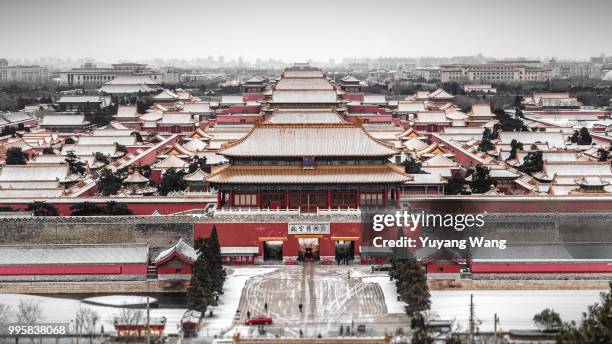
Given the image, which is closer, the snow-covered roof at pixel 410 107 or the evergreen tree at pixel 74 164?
the evergreen tree at pixel 74 164

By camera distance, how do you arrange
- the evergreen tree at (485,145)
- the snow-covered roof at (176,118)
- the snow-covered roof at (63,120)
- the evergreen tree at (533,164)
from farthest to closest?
the snow-covered roof at (63,120) < the snow-covered roof at (176,118) < the evergreen tree at (485,145) < the evergreen tree at (533,164)

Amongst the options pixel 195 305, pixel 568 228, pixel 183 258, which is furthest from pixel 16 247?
pixel 568 228

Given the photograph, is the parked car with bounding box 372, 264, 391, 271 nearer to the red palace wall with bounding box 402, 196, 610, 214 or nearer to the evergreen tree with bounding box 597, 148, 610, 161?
the red palace wall with bounding box 402, 196, 610, 214

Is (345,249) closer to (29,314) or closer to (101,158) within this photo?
(29,314)

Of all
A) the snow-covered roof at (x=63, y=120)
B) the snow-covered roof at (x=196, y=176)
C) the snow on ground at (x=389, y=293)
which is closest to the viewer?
the snow on ground at (x=389, y=293)

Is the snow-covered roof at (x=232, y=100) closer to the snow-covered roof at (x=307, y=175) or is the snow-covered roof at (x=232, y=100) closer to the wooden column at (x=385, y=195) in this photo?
the snow-covered roof at (x=307, y=175)

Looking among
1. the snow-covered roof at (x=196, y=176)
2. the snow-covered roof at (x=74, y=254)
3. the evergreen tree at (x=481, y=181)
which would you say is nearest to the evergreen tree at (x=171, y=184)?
the snow-covered roof at (x=196, y=176)

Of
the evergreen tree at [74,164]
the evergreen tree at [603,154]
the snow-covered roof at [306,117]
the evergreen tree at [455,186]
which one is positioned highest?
the snow-covered roof at [306,117]
